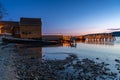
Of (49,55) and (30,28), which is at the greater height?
(30,28)

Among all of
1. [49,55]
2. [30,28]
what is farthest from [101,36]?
[49,55]

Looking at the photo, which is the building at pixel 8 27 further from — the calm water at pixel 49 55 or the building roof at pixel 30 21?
the calm water at pixel 49 55

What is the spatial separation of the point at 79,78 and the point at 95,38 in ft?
400

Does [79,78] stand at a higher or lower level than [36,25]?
lower

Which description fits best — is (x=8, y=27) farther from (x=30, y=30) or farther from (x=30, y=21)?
(x=30, y=30)

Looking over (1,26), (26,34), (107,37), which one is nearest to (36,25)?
(26,34)

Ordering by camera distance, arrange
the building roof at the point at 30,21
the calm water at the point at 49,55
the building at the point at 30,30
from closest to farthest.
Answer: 1. the calm water at the point at 49,55
2. the building at the point at 30,30
3. the building roof at the point at 30,21

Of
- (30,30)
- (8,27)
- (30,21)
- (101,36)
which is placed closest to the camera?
(30,30)

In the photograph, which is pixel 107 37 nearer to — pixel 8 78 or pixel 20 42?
pixel 20 42

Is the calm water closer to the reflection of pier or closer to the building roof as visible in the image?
the building roof

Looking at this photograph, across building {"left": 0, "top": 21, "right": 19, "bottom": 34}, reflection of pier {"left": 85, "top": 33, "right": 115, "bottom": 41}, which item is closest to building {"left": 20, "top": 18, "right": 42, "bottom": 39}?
building {"left": 0, "top": 21, "right": 19, "bottom": 34}

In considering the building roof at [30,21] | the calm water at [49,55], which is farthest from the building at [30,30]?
the calm water at [49,55]

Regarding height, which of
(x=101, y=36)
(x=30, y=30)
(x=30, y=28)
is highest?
(x=30, y=28)

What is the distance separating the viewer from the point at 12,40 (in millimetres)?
56812
